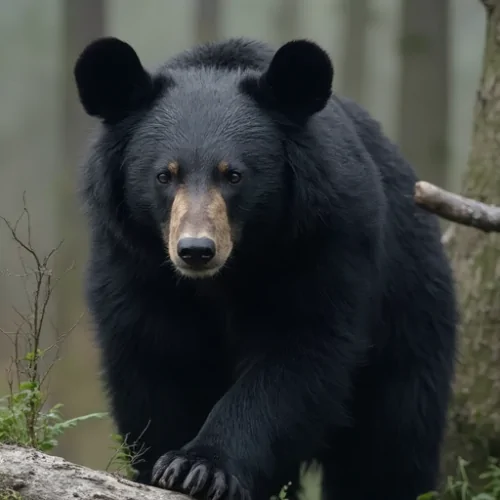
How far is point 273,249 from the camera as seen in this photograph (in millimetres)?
5031

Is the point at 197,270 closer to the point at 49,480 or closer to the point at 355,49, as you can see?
the point at 49,480

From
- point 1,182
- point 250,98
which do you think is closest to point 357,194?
point 250,98

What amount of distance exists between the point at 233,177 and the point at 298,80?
0.51m

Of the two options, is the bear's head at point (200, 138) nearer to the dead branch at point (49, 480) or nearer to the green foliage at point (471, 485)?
the dead branch at point (49, 480)

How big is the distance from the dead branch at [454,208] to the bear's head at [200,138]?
2.42ft

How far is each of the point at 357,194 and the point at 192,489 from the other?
1.58 meters

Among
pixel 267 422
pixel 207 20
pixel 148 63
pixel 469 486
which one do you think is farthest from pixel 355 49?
pixel 267 422

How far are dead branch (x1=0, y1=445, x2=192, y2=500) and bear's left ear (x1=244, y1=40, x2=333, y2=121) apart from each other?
6.20 feet

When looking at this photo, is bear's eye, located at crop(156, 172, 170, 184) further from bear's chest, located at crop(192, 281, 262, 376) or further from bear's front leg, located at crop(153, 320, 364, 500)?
bear's front leg, located at crop(153, 320, 364, 500)

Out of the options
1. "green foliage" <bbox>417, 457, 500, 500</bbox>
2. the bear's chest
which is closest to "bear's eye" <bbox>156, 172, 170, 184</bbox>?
the bear's chest

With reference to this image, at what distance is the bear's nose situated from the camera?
4426mm

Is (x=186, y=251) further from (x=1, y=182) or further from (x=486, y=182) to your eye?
(x=1, y=182)

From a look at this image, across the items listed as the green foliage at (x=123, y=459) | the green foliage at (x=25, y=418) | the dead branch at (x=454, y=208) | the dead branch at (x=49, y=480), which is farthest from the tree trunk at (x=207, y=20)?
the dead branch at (x=49, y=480)

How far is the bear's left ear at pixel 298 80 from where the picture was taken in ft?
16.0
